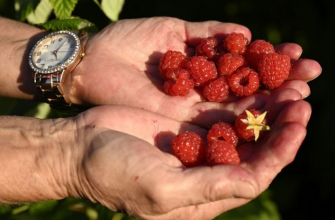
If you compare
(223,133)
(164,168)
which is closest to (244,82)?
(223,133)

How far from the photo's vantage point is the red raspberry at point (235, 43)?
3.16 m

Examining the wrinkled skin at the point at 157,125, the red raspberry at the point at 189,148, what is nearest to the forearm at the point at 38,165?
the wrinkled skin at the point at 157,125

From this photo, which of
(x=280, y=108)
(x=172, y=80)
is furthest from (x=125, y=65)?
(x=280, y=108)

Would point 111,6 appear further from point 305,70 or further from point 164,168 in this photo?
point 164,168

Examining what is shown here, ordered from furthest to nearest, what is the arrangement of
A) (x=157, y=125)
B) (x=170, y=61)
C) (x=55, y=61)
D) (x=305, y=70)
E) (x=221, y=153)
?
(x=55, y=61) < (x=170, y=61) < (x=305, y=70) < (x=157, y=125) < (x=221, y=153)

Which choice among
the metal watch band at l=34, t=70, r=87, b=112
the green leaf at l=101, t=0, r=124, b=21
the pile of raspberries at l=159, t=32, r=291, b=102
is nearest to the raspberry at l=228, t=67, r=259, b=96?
the pile of raspberries at l=159, t=32, r=291, b=102

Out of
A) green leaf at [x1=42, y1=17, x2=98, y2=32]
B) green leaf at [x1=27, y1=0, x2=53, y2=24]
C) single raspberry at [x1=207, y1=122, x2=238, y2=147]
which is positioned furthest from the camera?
green leaf at [x1=27, y1=0, x2=53, y2=24]

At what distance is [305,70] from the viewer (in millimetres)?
2906

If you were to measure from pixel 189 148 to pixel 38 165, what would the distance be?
80 cm

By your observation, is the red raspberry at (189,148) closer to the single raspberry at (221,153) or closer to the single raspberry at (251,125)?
the single raspberry at (221,153)

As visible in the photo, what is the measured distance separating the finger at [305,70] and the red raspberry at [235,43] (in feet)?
1.26

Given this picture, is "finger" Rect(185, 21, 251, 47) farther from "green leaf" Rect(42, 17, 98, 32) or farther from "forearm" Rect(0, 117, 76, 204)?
"forearm" Rect(0, 117, 76, 204)

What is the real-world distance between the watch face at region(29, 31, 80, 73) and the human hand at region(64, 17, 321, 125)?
100 mm

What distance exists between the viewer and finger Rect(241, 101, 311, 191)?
2.27m
